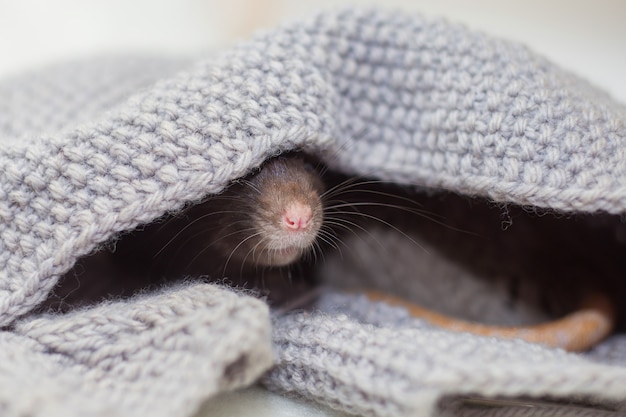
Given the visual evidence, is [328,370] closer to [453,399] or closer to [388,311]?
[453,399]

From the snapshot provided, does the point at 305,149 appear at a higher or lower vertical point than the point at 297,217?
higher

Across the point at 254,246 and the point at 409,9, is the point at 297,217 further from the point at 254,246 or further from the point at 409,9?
the point at 409,9

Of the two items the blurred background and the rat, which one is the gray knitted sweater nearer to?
the rat

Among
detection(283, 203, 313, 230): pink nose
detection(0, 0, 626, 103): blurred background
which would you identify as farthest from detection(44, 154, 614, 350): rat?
detection(0, 0, 626, 103): blurred background

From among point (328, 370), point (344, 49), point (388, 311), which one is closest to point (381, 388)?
point (328, 370)

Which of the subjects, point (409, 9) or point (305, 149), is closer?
point (305, 149)

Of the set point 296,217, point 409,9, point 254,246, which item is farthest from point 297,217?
point 409,9
